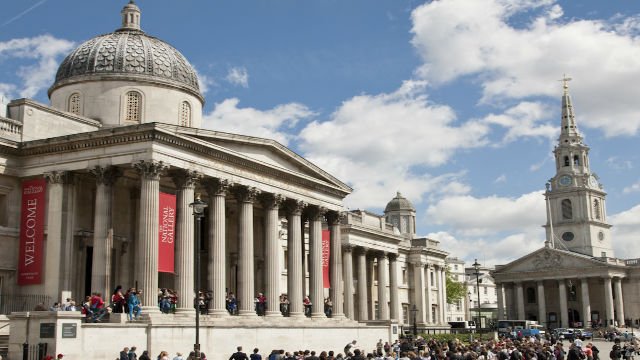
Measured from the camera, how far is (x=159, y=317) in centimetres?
3055

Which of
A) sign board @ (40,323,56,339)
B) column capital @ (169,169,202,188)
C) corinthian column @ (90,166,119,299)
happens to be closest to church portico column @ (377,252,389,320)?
column capital @ (169,169,202,188)

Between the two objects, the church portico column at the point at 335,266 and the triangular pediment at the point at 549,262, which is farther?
the triangular pediment at the point at 549,262

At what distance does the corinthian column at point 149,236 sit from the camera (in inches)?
1217

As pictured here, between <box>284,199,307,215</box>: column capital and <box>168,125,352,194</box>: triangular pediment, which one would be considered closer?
<box>168,125,352,194</box>: triangular pediment

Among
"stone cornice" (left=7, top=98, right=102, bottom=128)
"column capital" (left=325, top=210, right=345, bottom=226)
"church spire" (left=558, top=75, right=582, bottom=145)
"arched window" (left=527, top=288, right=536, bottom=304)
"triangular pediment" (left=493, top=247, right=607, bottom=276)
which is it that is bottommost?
"arched window" (left=527, top=288, right=536, bottom=304)

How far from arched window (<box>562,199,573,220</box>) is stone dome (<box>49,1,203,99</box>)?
91.0 metres

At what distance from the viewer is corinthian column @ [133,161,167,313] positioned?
30.9 m

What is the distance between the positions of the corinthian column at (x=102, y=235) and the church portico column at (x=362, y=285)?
1176 inches

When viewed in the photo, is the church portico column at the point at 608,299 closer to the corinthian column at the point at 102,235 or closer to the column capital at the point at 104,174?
the column capital at the point at 104,174

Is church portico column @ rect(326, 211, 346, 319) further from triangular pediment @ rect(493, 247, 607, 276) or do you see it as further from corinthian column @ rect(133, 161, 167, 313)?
triangular pediment @ rect(493, 247, 607, 276)

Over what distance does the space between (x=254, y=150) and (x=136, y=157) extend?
26.1 feet

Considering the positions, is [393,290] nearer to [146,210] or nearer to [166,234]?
[166,234]

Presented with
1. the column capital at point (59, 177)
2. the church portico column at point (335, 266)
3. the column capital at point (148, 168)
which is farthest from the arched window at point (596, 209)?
the column capital at point (59, 177)

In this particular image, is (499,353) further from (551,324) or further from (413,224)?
(551,324)
